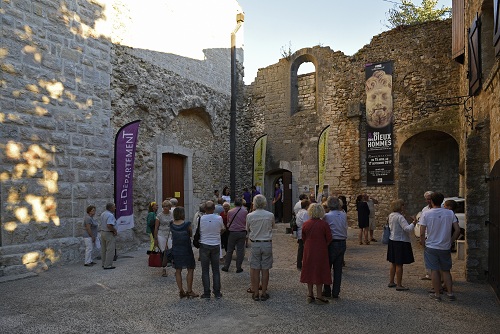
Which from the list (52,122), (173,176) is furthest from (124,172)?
(173,176)

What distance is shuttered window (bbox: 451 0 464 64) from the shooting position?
9.92 metres

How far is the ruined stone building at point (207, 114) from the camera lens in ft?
24.0

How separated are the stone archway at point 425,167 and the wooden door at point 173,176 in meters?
7.18

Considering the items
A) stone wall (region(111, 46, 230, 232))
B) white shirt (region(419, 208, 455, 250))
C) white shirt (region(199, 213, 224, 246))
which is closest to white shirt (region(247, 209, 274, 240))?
white shirt (region(199, 213, 224, 246))

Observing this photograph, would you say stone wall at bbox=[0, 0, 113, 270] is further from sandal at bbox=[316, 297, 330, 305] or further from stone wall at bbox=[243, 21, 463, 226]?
stone wall at bbox=[243, 21, 463, 226]

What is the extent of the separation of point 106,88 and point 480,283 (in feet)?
27.8

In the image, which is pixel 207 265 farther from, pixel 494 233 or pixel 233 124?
pixel 233 124

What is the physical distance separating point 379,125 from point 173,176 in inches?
282

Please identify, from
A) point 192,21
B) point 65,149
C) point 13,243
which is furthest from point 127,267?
point 192,21

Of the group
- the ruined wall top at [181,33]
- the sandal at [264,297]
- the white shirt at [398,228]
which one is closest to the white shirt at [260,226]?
the sandal at [264,297]

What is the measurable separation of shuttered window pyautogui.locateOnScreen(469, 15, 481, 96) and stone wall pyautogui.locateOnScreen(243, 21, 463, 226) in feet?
14.6

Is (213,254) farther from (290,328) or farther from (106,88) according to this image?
(106,88)

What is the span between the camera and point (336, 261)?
5762 mm

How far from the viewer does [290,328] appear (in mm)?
4430
